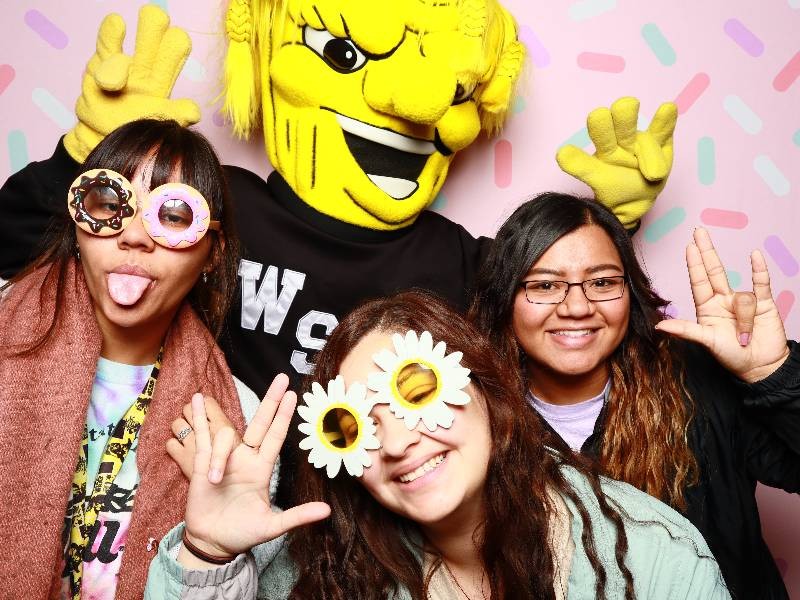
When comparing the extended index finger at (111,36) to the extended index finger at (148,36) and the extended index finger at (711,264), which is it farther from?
the extended index finger at (711,264)

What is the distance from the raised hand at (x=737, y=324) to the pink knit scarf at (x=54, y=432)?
106 cm

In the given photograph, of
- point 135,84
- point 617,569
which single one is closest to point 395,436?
point 617,569

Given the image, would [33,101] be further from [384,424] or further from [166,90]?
[384,424]

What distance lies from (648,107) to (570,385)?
95 cm

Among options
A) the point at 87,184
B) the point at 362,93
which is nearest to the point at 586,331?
the point at 362,93

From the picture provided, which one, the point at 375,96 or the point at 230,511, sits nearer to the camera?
the point at 230,511

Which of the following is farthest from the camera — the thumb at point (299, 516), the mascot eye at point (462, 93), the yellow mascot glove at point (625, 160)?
the yellow mascot glove at point (625, 160)

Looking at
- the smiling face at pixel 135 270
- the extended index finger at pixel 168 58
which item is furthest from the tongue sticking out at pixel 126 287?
the extended index finger at pixel 168 58

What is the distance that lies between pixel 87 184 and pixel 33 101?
3.39ft

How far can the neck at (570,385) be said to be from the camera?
202 cm

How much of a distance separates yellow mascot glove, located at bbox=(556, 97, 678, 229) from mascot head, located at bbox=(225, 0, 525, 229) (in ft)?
0.84

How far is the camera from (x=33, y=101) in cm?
247

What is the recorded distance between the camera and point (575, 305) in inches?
73.3

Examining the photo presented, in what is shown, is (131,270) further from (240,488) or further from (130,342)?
(240,488)
